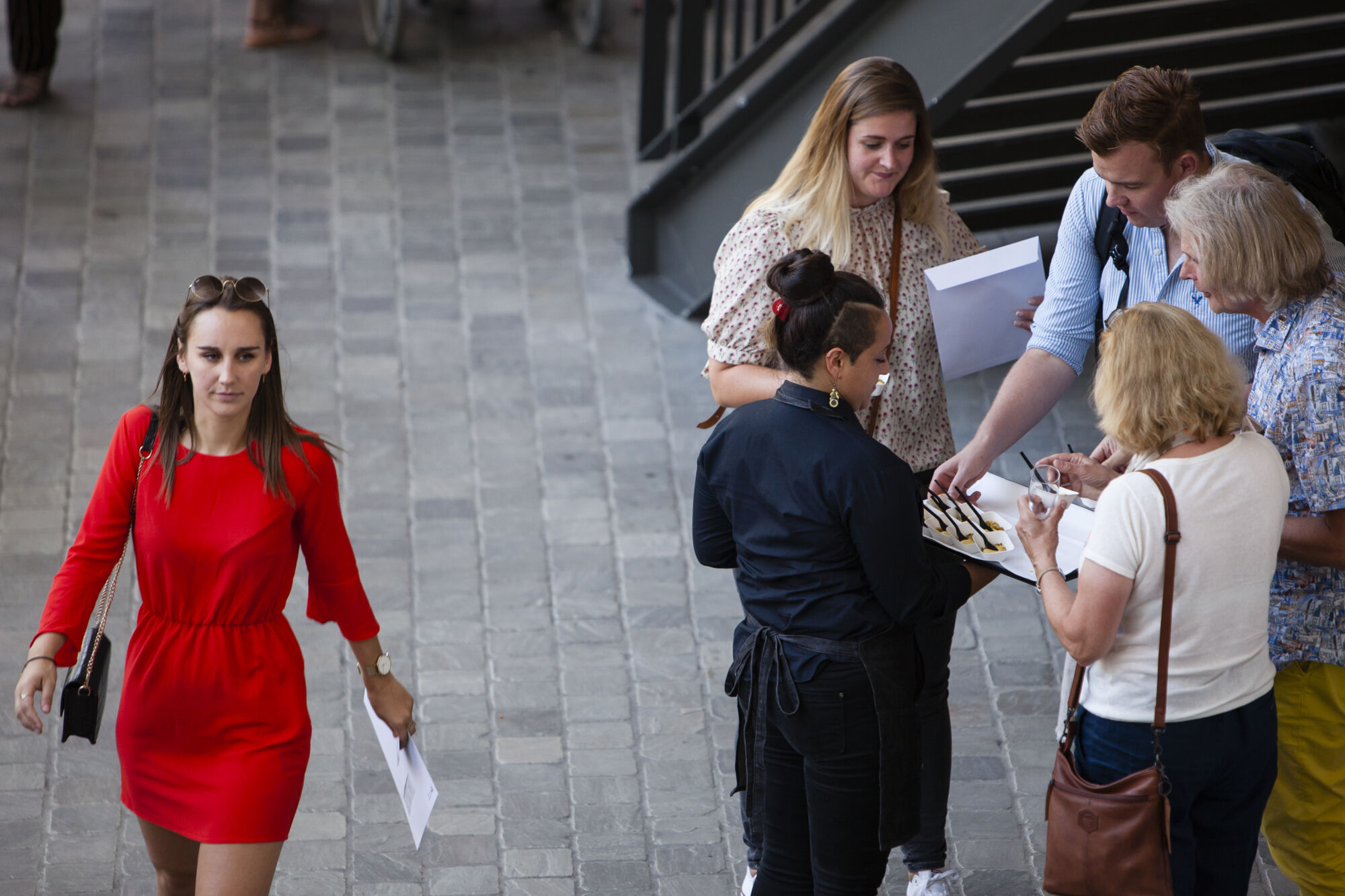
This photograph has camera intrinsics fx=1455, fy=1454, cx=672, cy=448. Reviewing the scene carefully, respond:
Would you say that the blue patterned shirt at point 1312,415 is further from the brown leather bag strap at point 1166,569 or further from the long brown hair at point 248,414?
the long brown hair at point 248,414

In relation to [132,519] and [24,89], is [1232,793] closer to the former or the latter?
[132,519]

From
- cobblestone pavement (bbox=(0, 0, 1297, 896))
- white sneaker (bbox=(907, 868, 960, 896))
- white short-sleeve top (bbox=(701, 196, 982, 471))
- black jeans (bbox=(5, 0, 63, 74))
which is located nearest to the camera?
white short-sleeve top (bbox=(701, 196, 982, 471))

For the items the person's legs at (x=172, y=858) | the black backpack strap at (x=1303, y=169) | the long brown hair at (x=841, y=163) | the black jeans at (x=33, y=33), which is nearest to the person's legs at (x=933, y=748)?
the long brown hair at (x=841, y=163)

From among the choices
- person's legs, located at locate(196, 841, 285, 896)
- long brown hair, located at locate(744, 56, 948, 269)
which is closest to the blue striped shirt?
long brown hair, located at locate(744, 56, 948, 269)

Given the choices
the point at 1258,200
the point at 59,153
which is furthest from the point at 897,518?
the point at 59,153

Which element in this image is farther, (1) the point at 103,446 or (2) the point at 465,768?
(1) the point at 103,446

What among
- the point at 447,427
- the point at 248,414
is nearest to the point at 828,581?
the point at 248,414

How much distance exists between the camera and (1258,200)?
10.3 feet

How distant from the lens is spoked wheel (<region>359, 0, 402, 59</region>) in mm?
8680

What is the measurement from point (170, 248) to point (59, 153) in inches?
47.4

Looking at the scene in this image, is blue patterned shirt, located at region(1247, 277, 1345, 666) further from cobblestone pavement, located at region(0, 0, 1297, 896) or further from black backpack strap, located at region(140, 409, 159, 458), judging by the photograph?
black backpack strap, located at region(140, 409, 159, 458)

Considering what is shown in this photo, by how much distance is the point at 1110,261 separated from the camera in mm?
3814

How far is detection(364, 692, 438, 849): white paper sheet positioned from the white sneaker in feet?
→ 4.70

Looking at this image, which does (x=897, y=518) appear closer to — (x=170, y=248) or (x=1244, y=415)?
(x=1244, y=415)
